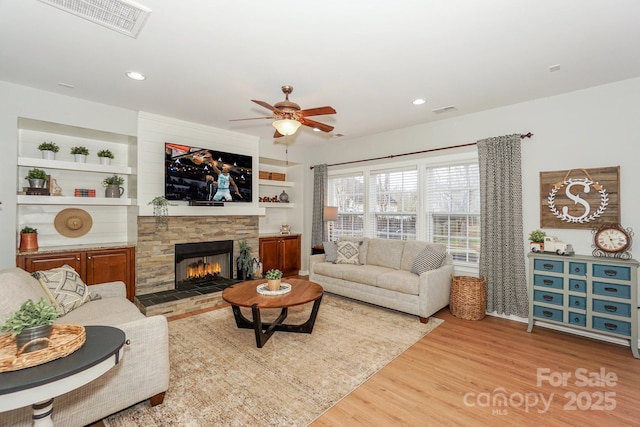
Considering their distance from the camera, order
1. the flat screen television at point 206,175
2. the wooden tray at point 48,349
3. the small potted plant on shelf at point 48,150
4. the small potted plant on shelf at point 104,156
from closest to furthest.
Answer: the wooden tray at point 48,349 < the small potted plant on shelf at point 48,150 < the small potted plant on shelf at point 104,156 < the flat screen television at point 206,175

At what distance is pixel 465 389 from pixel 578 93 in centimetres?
362

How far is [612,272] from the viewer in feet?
9.82

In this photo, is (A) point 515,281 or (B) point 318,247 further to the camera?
(B) point 318,247

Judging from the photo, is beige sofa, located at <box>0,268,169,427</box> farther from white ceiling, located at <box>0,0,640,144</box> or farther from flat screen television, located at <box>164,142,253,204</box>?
flat screen television, located at <box>164,142,253,204</box>

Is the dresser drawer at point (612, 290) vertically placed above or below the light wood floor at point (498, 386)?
above

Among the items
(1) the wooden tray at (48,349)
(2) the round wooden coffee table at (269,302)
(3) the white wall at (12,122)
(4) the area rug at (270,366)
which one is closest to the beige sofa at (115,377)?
(4) the area rug at (270,366)

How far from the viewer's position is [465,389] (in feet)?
7.71

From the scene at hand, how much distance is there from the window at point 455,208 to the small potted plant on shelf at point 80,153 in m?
5.14

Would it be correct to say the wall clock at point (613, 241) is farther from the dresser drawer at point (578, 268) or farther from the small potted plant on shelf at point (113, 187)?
the small potted plant on shelf at point (113, 187)

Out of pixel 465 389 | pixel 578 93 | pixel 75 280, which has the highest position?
pixel 578 93

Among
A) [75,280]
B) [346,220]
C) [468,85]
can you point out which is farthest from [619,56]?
[75,280]

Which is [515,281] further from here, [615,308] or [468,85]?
[468,85]

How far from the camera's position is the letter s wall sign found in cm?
325

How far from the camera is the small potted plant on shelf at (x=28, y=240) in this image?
3.58 m
